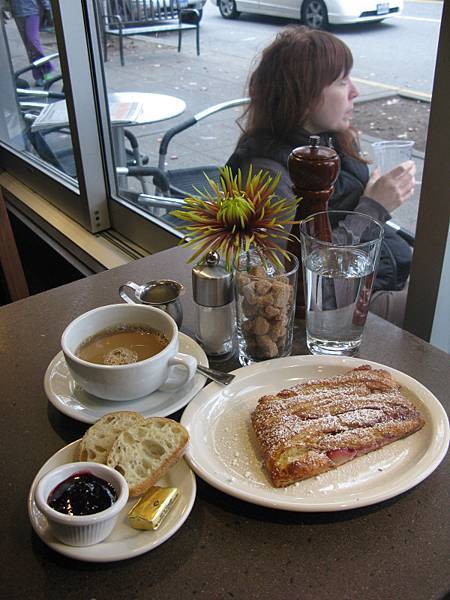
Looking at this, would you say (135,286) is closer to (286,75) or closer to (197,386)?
(197,386)

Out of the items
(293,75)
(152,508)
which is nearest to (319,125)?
(293,75)

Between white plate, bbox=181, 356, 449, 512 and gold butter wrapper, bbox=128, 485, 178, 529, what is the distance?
0.05 m

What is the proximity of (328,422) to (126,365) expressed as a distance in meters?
0.26

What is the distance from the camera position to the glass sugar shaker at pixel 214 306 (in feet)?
3.01

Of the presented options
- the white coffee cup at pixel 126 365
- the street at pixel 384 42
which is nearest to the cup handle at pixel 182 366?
the white coffee cup at pixel 126 365

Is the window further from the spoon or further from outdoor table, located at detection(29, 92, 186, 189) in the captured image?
the spoon

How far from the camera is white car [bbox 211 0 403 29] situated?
1.40 metres

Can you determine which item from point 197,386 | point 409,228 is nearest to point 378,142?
point 409,228

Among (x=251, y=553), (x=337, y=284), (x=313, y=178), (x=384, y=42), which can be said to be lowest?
(x=251, y=553)

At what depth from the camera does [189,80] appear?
6.93ft

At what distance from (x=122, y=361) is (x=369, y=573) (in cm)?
41

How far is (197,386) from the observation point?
0.86m

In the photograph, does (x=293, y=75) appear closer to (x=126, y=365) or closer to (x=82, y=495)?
(x=126, y=365)

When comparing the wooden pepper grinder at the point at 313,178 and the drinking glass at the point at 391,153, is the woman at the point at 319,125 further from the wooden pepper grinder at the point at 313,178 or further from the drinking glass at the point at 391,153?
the wooden pepper grinder at the point at 313,178
